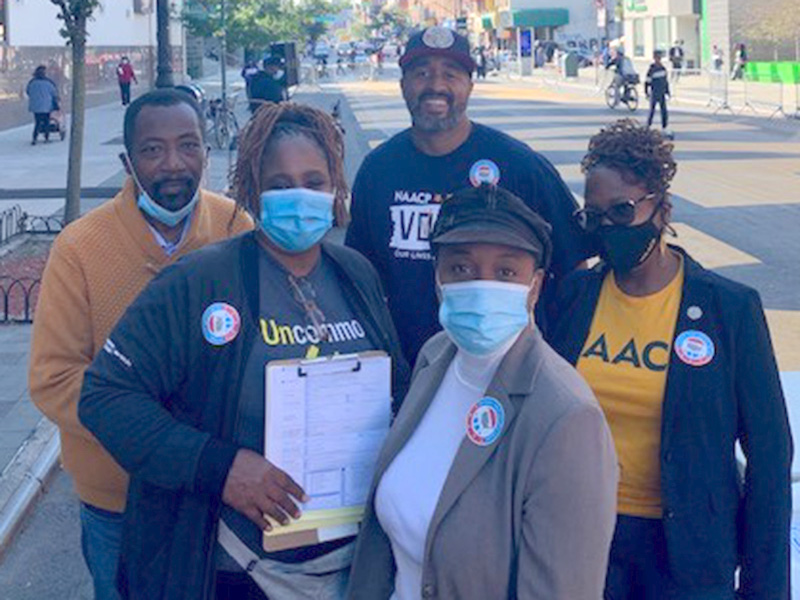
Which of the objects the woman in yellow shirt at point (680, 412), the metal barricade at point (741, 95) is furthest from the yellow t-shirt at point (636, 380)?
the metal barricade at point (741, 95)

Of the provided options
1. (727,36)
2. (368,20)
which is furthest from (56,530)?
(368,20)

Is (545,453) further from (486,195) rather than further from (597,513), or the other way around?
(486,195)

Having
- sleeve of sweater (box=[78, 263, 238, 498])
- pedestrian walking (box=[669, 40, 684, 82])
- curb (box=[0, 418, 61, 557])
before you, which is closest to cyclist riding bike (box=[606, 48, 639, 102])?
pedestrian walking (box=[669, 40, 684, 82])

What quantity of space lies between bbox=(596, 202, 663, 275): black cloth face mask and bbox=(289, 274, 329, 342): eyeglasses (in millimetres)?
782

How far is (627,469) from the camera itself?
303cm

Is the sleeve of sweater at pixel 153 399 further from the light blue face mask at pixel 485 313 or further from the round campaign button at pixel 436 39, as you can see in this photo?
the round campaign button at pixel 436 39

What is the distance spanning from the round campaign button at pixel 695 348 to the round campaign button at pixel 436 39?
1366mm

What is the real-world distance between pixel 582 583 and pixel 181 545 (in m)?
0.92

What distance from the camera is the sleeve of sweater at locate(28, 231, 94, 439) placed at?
3057mm

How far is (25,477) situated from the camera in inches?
258

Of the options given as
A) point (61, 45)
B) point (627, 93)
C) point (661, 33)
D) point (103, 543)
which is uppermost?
point (661, 33)

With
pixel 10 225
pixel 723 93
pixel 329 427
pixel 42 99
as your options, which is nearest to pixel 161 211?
pixel 329 427

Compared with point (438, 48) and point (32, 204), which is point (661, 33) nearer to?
point (32, 204)

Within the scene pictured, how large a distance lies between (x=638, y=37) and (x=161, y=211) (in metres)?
69.8
